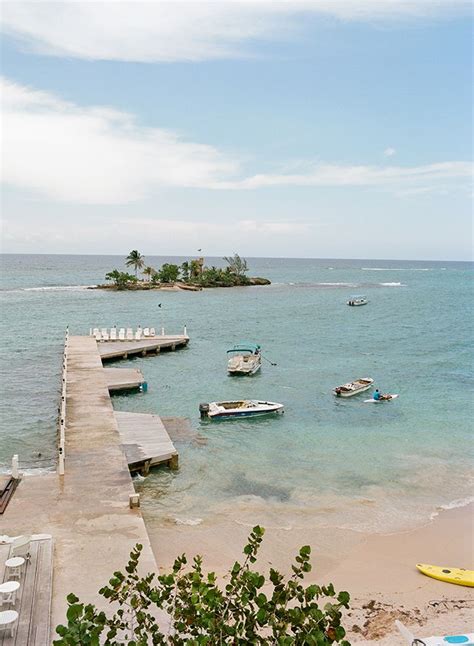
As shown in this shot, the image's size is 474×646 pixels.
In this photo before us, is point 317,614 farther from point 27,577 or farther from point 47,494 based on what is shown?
point 47,494

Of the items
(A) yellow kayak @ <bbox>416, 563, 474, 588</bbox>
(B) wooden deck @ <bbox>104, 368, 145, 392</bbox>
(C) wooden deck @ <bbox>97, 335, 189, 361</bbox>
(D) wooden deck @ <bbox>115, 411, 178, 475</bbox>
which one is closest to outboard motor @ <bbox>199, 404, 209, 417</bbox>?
(D) wooden deck @ <bbox>115, 411, 178, 475</bbox>

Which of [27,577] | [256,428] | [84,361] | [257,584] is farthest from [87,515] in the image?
[84,361]

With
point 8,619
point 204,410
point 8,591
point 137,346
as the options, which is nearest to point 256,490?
point 204,410

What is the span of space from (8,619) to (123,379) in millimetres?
25558

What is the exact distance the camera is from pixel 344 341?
5644 cm

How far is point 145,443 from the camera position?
23.2 m

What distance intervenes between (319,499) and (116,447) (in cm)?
766

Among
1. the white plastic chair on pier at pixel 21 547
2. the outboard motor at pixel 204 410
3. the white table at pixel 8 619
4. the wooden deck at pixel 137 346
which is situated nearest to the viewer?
the white table at pixel 8 619

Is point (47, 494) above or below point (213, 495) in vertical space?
above

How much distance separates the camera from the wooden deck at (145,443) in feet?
70.5

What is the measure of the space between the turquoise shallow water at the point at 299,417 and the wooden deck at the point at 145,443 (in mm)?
610

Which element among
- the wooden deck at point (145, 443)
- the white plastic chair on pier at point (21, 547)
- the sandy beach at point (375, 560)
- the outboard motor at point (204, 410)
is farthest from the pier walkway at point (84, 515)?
the outboard motor at point (204, 410)

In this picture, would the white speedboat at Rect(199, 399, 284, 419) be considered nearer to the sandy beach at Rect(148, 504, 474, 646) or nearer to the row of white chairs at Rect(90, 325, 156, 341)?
the sandy beach at Rect(148, 504, 474, 646)

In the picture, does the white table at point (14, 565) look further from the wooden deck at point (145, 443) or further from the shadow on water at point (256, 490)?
the shadow on water at point (256, 490)
